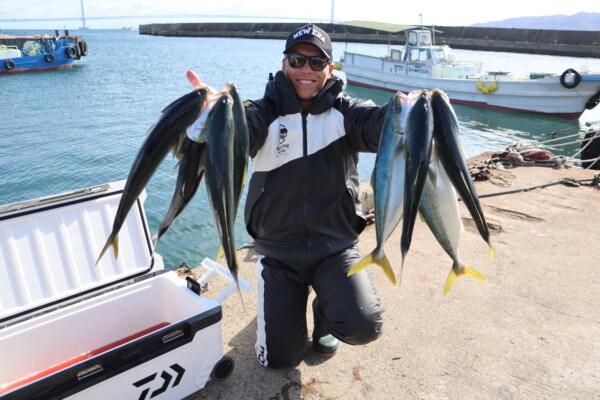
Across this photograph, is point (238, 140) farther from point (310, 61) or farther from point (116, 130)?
point (116, 130)

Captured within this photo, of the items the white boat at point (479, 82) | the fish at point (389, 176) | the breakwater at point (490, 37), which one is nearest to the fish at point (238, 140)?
the fish at point (389, 176)

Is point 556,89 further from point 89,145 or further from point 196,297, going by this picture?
point 196,297

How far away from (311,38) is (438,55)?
78.7ft

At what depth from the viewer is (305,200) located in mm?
3096

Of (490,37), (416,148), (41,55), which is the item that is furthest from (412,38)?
(490,37)

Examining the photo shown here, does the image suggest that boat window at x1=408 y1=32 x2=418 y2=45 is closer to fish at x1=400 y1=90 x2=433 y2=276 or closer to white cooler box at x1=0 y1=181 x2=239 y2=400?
white cooler box at x1=0 y1=181 x2=239 y2=400

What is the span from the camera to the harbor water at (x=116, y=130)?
8.91m

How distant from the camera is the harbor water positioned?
351 inches

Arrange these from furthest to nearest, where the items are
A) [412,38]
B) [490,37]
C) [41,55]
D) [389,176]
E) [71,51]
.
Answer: [490,37]
[71,51]
[41,55]
[412,38]
[389,176]

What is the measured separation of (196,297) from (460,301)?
2371 millimetres

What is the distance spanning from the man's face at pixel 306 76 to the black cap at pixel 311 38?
0.04m

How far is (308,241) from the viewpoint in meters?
3.14

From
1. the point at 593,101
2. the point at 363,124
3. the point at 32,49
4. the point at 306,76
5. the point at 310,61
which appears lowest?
the point at 593,101

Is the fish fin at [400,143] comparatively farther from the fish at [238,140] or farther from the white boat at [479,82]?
the white boat at [479,82]
